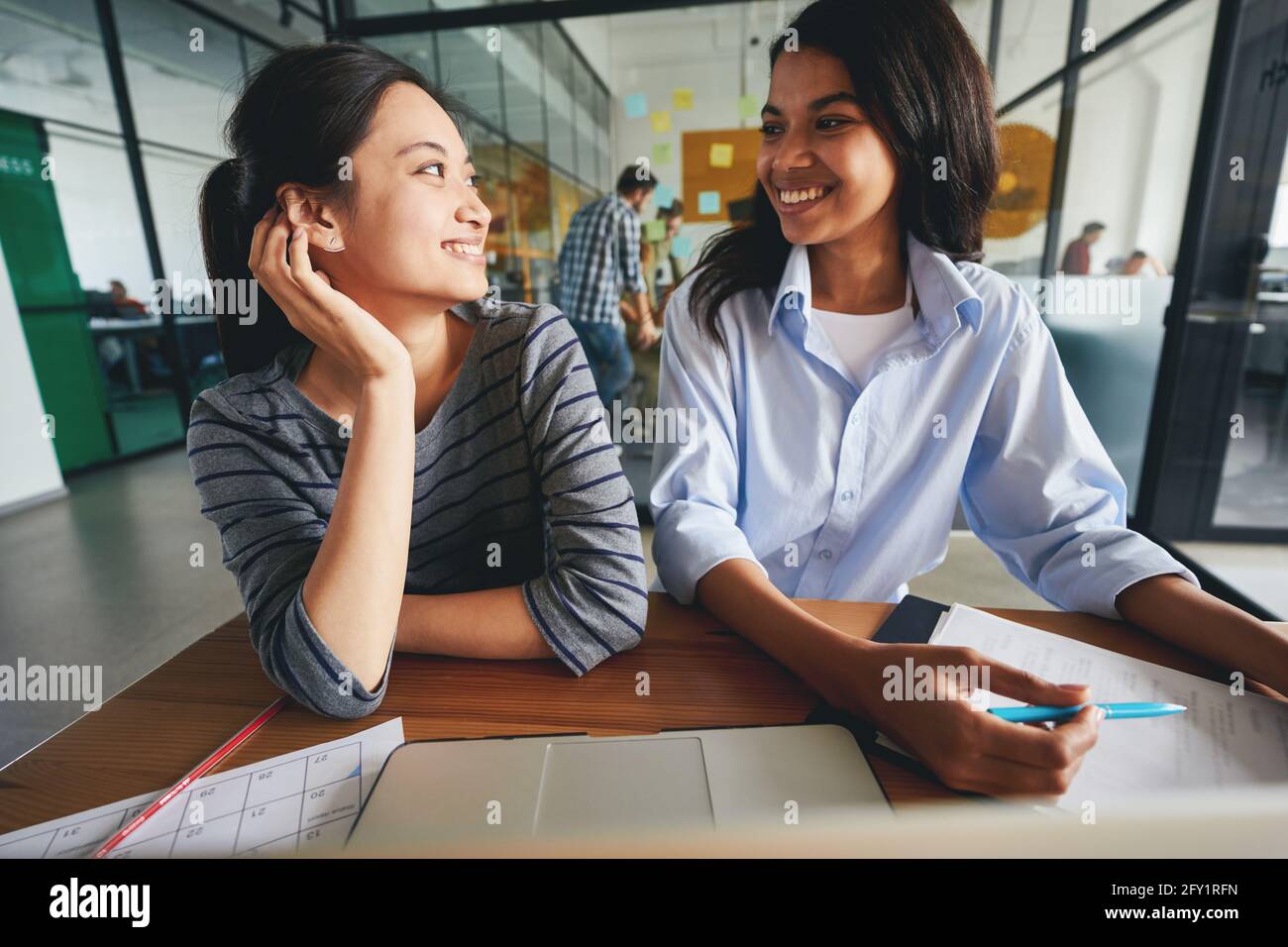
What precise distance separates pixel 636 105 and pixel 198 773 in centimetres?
309

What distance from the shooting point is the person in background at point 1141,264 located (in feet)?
9.00

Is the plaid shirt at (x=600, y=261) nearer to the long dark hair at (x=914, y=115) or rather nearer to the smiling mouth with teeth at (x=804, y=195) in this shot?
the long dark hair at (x=914, y=115)

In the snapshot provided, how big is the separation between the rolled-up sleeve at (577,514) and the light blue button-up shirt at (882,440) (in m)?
0.15

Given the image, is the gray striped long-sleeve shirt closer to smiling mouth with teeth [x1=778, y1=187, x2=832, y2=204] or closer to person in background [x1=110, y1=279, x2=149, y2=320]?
smiling mouth with teeth [x1=778, y1=187, x2=832, y2=204]

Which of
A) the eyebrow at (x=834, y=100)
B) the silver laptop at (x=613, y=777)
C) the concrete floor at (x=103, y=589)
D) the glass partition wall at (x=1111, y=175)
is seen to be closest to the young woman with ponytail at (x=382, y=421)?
the silver laptop at (x=613, y=777)

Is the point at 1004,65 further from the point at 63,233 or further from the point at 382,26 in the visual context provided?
the point at 63,233

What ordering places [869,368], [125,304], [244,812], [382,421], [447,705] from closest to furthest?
[244,812] → [447,705] → [382,421] → [869,368] → [125,304]

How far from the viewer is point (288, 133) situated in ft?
3.04

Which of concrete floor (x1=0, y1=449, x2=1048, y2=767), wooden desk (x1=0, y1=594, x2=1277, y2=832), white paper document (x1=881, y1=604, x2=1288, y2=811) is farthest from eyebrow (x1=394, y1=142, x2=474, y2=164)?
concrete floor (x1=0, y1=449, x2=1048, y2=767)

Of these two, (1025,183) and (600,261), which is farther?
(600,261)

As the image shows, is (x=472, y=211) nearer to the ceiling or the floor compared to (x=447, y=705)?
nearer to the ceiling

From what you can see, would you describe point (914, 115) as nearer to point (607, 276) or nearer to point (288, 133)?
point (288, 133)

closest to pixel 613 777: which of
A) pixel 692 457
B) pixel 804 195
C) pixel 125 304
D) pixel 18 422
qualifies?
pixel 692 457
